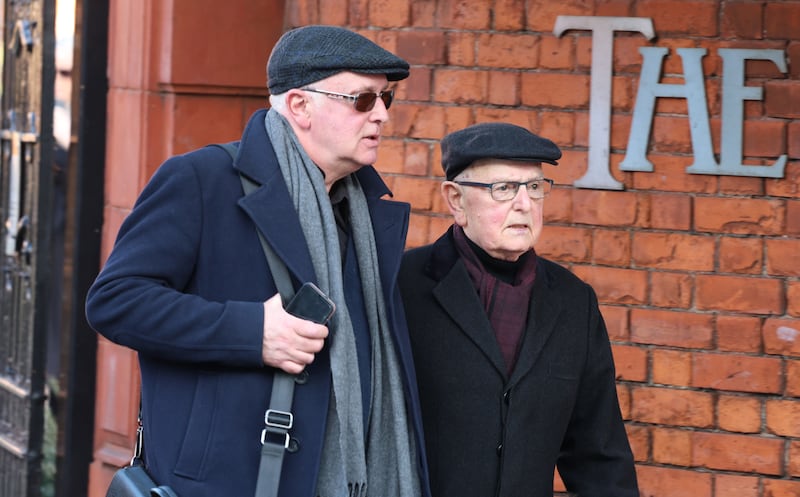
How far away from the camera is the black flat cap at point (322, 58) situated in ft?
9.34

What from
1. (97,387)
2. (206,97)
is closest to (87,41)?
(206,97)

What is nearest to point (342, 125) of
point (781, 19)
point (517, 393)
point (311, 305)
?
point (311, 305)

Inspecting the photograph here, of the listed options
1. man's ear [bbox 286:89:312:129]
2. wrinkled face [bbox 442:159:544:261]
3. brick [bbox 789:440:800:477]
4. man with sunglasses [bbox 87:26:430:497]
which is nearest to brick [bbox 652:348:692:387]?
brick [bbox 789:440:800:477]

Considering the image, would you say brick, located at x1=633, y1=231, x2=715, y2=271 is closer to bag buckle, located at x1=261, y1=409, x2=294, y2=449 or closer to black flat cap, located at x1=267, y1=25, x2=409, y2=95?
black flat cap, located at x1=267, y1=25, x2=409, y2=95

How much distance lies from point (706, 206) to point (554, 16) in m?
0.79

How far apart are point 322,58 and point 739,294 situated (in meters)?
1.88

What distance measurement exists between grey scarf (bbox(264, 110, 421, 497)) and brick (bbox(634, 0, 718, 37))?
1660mm

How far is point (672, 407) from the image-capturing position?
4.29m

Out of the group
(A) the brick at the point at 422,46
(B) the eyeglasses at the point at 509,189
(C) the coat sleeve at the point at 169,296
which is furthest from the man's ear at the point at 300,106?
(A) the brick at the point at 422,46

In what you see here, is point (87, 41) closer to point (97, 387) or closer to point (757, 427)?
point (97, 387)

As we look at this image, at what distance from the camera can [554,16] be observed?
445 cm

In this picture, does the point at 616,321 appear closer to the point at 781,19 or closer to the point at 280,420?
the point at 781,19

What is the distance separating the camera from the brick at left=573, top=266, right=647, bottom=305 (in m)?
4.32

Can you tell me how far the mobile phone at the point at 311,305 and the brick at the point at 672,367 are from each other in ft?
6.11
